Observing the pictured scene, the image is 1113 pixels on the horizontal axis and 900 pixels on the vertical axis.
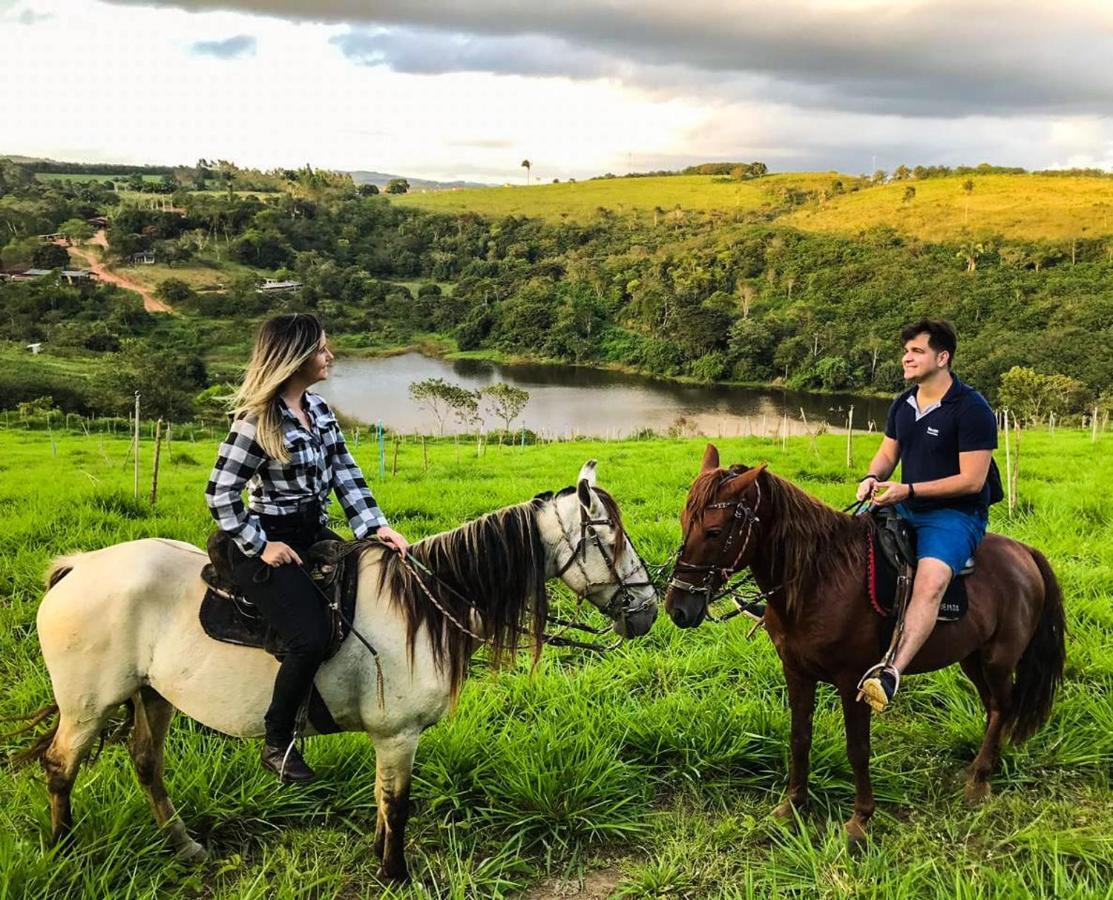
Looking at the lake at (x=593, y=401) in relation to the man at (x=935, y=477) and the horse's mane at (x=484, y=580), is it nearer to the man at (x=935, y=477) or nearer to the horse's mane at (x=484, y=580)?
the man at (x=935, y=477)

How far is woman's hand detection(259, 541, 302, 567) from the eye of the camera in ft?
9.24

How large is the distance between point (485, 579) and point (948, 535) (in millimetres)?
2405

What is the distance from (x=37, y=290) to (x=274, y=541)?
83083mm

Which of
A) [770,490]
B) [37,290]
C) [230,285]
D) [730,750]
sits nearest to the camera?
[770,490]

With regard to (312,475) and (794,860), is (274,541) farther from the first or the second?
(794,860)

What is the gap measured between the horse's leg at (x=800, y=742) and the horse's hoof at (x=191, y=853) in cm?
293

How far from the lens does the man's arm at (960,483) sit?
343 cm

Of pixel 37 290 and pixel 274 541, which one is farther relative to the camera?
pixel 37 290

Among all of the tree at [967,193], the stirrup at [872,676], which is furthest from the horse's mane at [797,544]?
the tree at [967,193]

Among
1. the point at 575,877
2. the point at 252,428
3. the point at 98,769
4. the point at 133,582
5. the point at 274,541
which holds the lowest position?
the point at 575,877

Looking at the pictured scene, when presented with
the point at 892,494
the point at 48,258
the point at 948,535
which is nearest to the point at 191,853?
the point at 892,494

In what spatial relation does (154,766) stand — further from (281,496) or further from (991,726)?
(991,726)

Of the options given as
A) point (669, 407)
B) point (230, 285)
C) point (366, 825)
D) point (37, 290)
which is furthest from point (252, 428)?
point (230, 285)

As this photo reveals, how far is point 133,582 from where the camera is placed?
3010 mm
